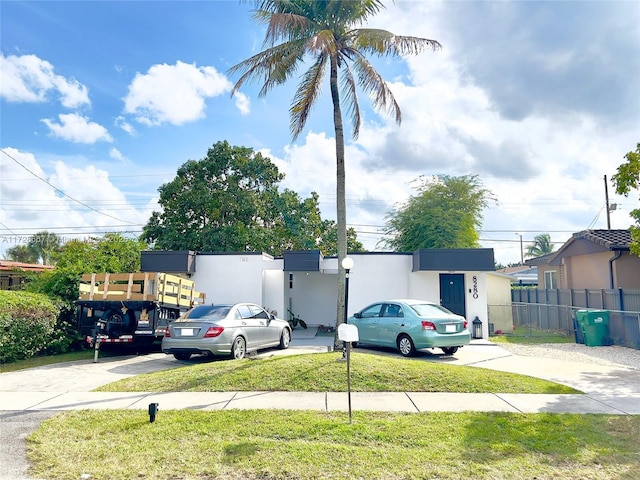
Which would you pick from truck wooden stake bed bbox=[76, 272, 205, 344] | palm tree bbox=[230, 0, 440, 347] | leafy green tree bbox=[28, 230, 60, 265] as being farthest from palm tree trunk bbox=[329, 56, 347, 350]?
leafy green tree bbox=[28, 230, 60, 265]

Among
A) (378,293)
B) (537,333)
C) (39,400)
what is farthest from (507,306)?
(39,400)

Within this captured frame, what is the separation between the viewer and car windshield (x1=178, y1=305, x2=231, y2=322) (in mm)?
10688

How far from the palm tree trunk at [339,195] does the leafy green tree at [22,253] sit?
47.0 meters

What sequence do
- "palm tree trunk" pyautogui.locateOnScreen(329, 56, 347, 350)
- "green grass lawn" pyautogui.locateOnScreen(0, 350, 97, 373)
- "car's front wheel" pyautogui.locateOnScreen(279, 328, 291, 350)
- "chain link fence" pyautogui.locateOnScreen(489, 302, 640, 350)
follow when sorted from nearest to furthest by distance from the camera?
"green grass lawn" pyautogui.locateOnScreen(0, 350, 97, 373) → "palm tree trunk" pyautogui.locateOnScreen(329, 56, 347, 350) → "car's front wheel" pyautogui.locateOnScreen(279, 328, 291, 350) → "chain link fence" pyautogui.locateOnScreen(489, 302, 640, 350)

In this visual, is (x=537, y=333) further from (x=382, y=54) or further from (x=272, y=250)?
(x=272, y=250)

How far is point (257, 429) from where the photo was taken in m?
5.78

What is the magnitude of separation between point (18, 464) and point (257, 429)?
2557 millimetres

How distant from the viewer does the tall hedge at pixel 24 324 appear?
10.8 m

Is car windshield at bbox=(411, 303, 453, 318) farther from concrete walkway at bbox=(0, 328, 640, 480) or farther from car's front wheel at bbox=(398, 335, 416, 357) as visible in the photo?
concrete walkway at bbox=(0, 328, 640, 480)

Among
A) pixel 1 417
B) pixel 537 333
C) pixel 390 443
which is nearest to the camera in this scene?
pixel 390 443

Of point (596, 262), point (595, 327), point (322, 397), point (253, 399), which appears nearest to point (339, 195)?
point (322, 397)

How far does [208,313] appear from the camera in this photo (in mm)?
10844

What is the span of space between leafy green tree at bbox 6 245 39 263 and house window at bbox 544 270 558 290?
1874 inches

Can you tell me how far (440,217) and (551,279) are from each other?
6.96 m
